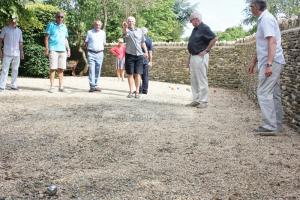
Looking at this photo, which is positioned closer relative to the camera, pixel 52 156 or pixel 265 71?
pixel 52 156

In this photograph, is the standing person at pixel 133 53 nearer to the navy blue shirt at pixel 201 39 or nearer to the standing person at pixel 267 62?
the navy blue shirt at pixel 201 39

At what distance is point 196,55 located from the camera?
9031 mm

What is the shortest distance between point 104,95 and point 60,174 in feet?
21.4

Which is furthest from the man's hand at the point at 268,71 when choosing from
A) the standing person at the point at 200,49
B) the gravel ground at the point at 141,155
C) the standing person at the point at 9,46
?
the standing person at the point at 9,46

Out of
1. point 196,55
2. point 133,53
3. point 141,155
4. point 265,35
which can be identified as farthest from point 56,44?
point 141,155

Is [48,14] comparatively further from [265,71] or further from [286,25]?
[265,71]

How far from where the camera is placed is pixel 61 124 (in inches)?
264

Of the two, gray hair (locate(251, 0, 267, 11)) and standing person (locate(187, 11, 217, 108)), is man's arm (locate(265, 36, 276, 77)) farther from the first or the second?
standing person (locate(187, 11, 217, 108))

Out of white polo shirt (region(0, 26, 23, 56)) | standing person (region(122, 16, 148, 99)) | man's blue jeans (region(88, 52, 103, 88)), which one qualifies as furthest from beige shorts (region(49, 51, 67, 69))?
standing person (region(122, 16, 148, 99))

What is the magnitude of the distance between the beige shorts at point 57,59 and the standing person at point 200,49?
3154mm

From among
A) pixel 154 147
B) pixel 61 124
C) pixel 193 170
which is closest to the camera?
pixel 193 170

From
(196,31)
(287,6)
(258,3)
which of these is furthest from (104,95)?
(287,6)

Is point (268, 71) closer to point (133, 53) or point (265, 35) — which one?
point (265, 35)

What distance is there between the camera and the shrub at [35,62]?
16688 millimetres
